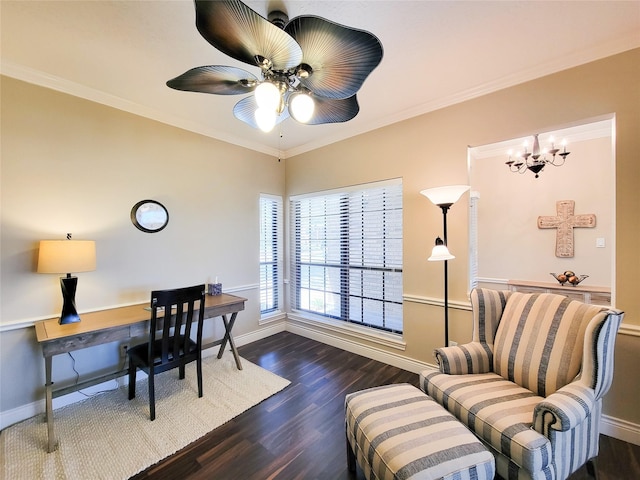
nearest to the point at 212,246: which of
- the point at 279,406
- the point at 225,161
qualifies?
the point at 225,161

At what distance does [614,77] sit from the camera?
1787 mm

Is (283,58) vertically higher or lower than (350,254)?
higher

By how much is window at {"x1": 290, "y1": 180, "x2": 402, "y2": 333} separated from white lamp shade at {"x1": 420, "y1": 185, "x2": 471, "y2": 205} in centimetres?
Result: 72

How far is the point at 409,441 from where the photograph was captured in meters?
1.19

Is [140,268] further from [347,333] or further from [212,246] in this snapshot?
[347,333]

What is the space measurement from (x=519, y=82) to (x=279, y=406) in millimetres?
3391

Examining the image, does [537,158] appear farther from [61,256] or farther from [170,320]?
[61,256]

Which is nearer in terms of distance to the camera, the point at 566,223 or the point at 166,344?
the point at 166,344

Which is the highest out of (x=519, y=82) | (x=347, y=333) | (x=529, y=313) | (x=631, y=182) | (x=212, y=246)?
(x=519, y=82)

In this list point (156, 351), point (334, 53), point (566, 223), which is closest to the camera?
point (334, 53)

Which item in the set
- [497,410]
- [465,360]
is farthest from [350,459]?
[465,360]

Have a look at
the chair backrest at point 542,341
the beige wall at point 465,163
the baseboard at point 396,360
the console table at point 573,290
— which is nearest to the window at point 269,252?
the baseboard at point 396,360

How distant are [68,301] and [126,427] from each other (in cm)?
108

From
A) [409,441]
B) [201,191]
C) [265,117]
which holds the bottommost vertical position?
[409,441]
